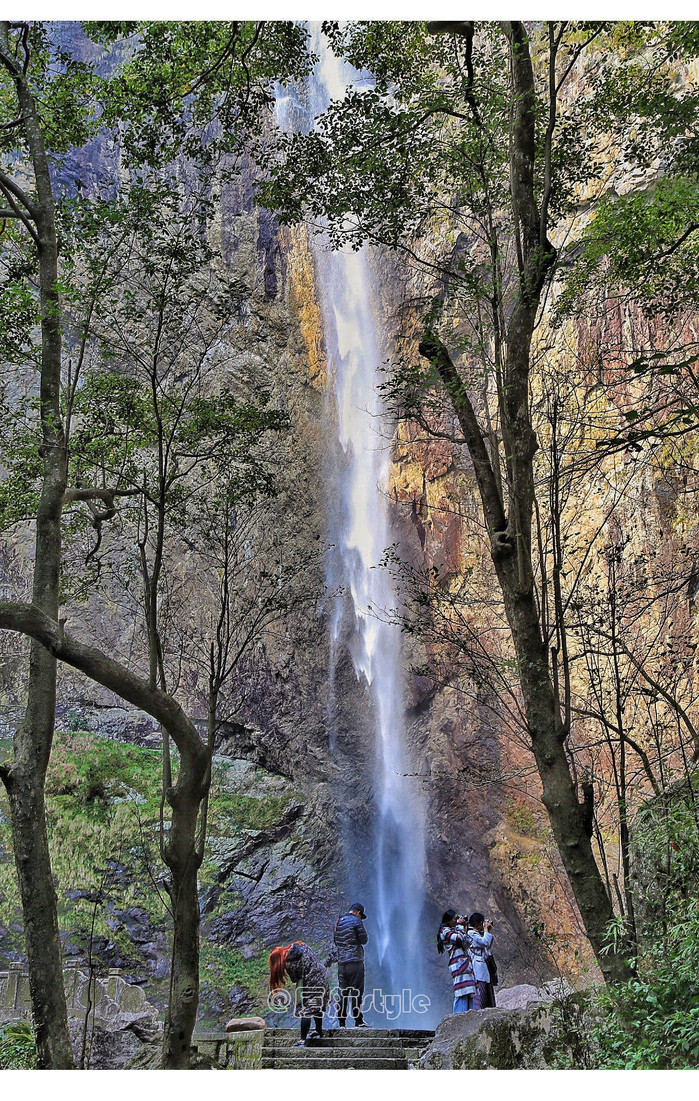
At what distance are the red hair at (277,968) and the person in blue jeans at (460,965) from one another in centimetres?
116

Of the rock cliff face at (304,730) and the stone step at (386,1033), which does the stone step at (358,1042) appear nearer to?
the stone step at (386,1033)

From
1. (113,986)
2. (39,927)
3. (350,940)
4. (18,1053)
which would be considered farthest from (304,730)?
(39,927)

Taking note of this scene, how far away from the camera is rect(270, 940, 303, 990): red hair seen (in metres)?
5.59

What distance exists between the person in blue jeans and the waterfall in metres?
2.14

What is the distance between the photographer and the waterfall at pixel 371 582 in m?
8.54

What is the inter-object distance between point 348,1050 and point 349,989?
132 centimetres

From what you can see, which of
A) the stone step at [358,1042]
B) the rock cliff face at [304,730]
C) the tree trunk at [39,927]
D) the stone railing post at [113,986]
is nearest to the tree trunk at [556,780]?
the stone step at [358,1042]

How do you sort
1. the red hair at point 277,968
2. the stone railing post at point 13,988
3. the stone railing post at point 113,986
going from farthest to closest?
the stone railing post at point 113,986 < the stone railing post at point 13,988 < the red hair at point 277,968

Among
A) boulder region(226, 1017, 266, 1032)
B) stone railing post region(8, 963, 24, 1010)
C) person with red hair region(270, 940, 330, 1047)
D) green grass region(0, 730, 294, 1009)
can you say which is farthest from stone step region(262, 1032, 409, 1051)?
green grass region(0, 730, 294, 1009)

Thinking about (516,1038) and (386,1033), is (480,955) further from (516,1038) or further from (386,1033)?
(516,1038)

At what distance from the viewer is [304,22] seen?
16.1ft
